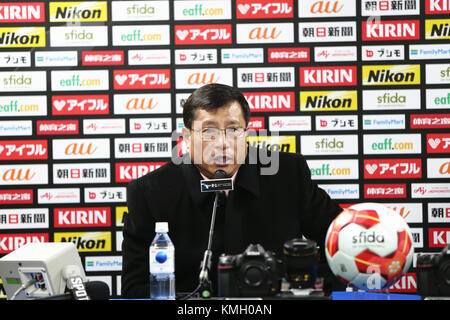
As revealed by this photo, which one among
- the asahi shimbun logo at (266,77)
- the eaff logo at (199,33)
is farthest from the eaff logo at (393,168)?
the eaff logo at (199,33)

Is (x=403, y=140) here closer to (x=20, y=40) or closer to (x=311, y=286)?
(x=311, y=286)

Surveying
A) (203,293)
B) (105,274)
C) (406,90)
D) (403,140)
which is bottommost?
(105,274)

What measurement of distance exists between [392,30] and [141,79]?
184cm

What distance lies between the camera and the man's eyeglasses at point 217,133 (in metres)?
1.85

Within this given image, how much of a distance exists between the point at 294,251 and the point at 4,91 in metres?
2.99

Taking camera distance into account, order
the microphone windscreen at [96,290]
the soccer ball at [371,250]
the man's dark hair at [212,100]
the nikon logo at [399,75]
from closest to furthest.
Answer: the soccer ball at [371,250]
the microphone windscreen at [96,290]
the man's dark hair at [212,100]
the nikon logo at [399,75]

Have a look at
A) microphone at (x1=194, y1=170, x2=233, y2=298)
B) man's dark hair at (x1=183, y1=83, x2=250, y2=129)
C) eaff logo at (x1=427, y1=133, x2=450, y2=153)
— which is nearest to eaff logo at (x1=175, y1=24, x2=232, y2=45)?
eaff logo at (x1=427, y1=133, x2=450, y2=153)

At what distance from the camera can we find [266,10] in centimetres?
352

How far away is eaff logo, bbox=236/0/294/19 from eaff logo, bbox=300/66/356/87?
43 centimetres

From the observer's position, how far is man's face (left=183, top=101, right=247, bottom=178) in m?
1.85

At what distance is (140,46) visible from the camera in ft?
11.6

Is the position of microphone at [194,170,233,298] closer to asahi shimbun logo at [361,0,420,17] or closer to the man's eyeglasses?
the man's eyeglasses

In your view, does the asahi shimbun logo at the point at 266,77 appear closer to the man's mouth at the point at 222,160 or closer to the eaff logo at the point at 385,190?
the eaff logo at the point at 385,190
